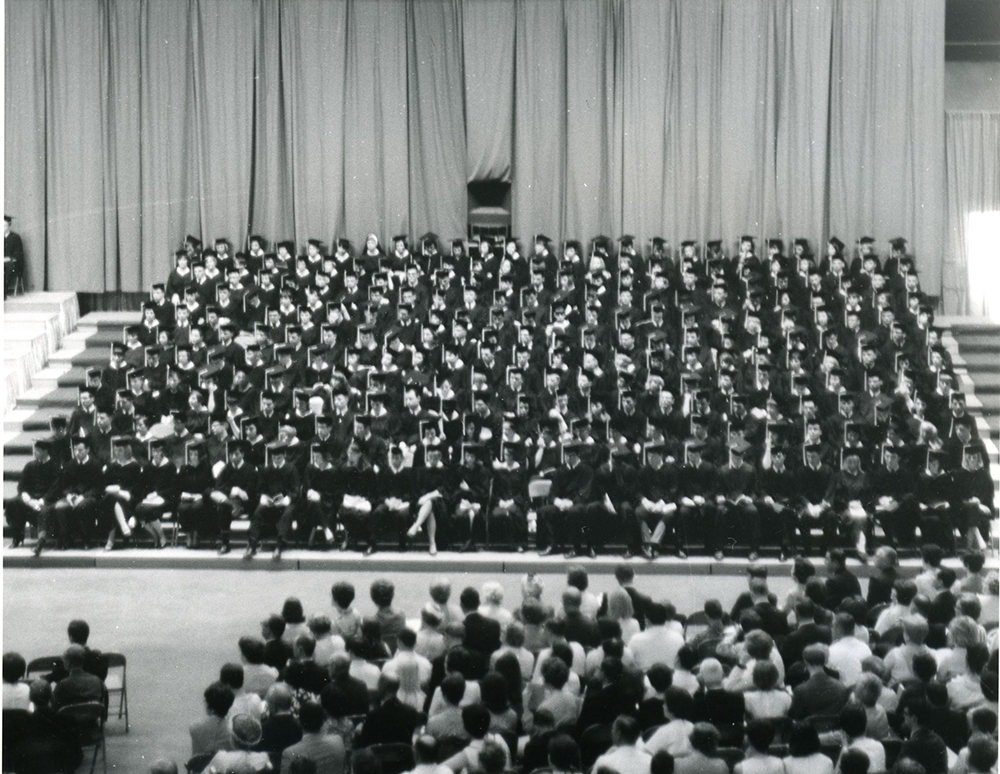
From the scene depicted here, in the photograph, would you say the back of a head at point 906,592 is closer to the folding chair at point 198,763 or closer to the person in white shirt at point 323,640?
the person in white shirt at point 323,640

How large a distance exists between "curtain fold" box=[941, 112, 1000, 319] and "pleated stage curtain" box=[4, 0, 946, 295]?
0.41m

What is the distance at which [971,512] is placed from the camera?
11.2 m

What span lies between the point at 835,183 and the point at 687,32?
2.61m

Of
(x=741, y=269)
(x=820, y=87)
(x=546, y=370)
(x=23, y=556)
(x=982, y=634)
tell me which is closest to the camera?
(x=982, y=634)

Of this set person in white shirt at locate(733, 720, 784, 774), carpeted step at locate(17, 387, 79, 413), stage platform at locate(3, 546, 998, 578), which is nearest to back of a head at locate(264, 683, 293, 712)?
person in white shirt at locate(733, 720, 784, 774)

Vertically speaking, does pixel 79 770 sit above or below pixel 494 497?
below

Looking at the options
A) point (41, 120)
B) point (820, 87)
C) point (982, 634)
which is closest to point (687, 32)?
point (820, 87)

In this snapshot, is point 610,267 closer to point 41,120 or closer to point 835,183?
point 835,183

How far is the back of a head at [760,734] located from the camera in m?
5.38

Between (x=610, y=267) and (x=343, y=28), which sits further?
Answer: (x=343, y=28)

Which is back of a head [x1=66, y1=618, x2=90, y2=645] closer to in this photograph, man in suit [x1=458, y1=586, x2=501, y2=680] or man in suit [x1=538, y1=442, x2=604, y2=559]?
man in suit [x1=458, y1=586, x2=501, y2=680]

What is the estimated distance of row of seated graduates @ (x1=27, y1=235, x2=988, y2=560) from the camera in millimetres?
12242

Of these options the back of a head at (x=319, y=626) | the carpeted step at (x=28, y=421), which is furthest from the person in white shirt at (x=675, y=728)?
the carpeted step at (x=28, y=421)

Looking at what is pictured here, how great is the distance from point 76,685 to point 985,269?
43.7 feet
